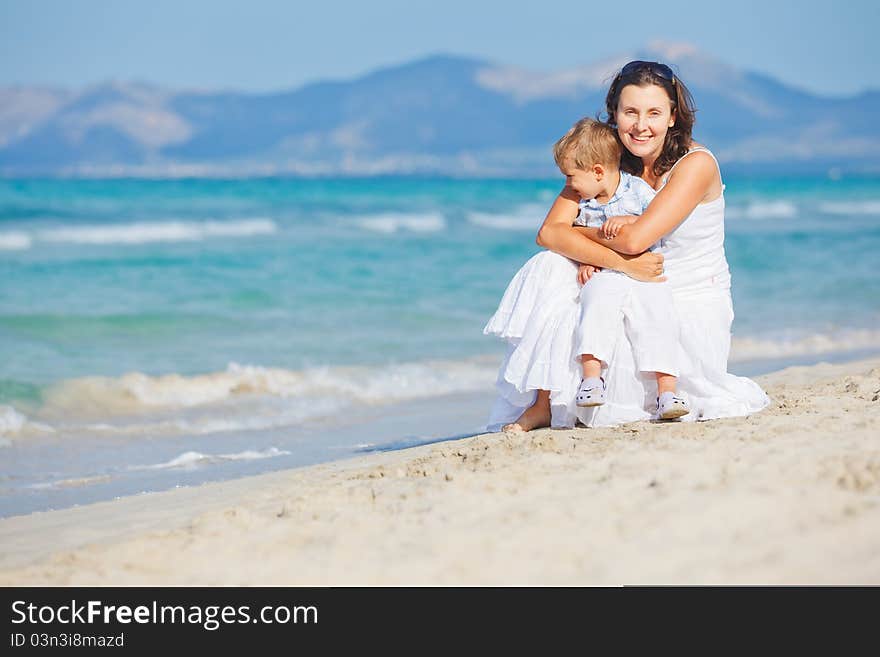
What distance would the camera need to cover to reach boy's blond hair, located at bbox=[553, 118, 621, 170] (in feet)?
15.4

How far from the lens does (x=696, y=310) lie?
4.78m

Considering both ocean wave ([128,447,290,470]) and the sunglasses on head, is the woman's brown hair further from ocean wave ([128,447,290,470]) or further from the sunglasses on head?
ocean wave ([128,447,290,470])

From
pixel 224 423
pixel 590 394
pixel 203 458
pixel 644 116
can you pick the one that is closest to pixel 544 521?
pixel 590 394

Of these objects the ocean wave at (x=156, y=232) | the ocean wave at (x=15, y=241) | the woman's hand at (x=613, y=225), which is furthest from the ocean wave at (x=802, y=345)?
the ocean wave at (x=156, y=232)

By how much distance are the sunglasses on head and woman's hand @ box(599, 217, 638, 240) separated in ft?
2.11

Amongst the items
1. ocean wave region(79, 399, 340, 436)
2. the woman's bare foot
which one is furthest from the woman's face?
ocean wave region(79, 399, 340, 436)

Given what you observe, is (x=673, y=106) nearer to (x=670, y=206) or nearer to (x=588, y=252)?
(x=670, y=206)

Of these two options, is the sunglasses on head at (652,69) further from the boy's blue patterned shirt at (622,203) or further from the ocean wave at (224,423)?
the ocean wave at (224,423)

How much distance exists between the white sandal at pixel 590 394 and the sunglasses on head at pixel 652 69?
52.6 inches

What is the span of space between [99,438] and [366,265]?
10.7 m

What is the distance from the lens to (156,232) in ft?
83.6

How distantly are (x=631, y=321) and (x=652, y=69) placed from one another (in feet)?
3.60

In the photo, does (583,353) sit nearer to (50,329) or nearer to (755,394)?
(755,394)
